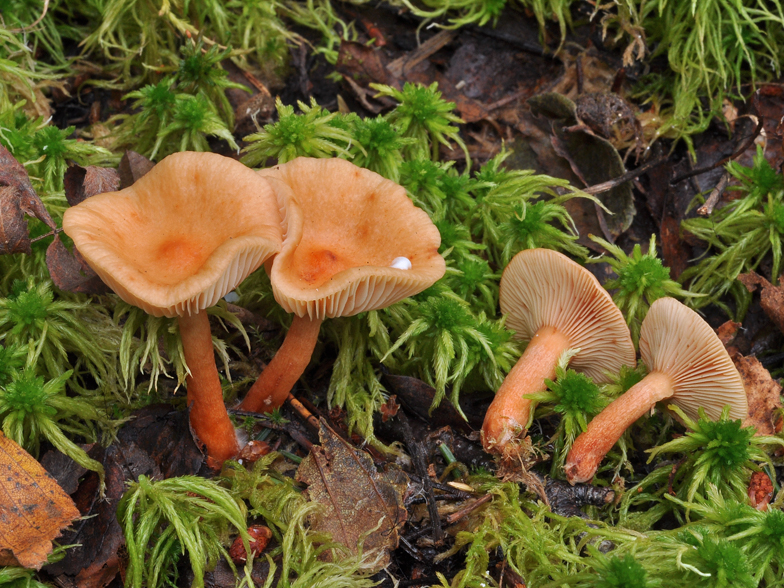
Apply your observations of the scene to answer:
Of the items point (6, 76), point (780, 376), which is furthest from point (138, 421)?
point (780, 376)

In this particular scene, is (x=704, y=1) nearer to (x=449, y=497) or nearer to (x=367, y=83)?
(x=367, y=83)

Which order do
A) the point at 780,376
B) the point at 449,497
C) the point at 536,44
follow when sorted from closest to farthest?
the point at 449,497
the point at 780,376
the point at 536,44

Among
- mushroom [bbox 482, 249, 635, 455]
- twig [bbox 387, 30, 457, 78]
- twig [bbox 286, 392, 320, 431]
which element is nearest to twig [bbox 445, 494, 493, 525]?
mushroom [bbox 482, 249, 635, 455]

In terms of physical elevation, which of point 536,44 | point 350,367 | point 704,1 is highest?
point 704,1

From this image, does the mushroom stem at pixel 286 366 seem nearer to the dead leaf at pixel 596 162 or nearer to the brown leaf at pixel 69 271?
the brown leaf at pixel 69 271

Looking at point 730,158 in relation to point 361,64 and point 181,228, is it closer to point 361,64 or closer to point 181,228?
point 361,64

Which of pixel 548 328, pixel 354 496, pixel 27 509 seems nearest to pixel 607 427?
pixel 548 328

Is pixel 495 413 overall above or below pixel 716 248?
below
